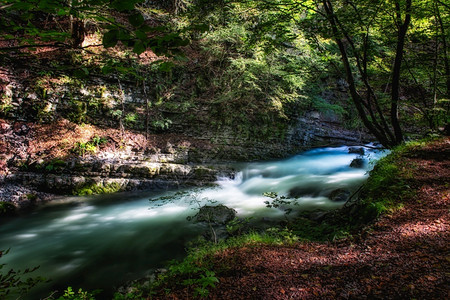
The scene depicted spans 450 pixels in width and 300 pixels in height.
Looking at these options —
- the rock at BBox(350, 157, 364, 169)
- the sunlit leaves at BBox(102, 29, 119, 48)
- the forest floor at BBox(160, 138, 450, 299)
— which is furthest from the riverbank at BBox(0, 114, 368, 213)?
the sunlit leaves at BBox(102, 29, 119, 48)

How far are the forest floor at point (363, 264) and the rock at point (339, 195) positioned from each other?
3.55 meters

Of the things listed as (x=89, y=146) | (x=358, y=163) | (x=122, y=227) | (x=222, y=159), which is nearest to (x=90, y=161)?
(x=89, y=146)

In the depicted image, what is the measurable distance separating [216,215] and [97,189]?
468cm

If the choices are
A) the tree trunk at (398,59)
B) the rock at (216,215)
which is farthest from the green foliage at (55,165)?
the tree trunk at (398,59)

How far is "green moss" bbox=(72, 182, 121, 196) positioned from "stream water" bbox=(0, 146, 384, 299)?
0.22m

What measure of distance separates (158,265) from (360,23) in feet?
21.1

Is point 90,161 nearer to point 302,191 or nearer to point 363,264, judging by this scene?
point 302,191

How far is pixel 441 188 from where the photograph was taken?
13.5 feet

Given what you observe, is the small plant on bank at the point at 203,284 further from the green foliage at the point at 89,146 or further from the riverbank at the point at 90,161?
the green foliage at the point at 89,146

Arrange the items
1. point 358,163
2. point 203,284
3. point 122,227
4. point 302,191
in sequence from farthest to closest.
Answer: point 358,163
point 302,191
point 122,227
point 203,284

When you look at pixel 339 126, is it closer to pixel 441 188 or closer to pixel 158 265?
pixel 441 188

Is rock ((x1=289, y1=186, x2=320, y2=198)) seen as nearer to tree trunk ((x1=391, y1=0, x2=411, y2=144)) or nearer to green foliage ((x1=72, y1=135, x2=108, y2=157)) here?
tree trunk ((x1=391, y1=0, x2=411, y2=144))

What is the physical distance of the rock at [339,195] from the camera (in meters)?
7.57

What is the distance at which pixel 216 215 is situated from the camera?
6.60 metres
